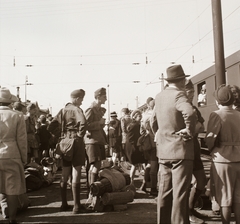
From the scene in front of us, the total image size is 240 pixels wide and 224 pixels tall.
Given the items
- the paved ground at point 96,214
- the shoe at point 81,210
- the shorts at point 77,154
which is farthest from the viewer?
the shorts at point 77,154

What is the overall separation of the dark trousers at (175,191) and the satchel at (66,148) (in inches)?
74.8

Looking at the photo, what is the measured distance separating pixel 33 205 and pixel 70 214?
43.8 inches

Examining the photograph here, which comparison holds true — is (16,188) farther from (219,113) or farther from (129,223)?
(219,113)

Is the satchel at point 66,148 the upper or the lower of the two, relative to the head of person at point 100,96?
lower

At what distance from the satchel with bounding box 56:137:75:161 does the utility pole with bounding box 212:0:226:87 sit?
12.5ft

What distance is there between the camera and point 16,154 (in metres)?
4.64

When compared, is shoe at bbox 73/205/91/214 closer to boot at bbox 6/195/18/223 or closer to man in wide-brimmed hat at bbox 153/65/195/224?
boot at bbox 6/195/18/223

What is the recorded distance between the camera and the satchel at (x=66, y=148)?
5.37m

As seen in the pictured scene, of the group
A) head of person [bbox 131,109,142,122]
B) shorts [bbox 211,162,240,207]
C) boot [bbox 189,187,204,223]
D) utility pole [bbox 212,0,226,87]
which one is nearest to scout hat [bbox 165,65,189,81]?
shorts [bbox 211,162,240,207]

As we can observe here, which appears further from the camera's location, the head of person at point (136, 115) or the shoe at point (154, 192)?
the head of person at point (136, 115)

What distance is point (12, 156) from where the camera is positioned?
4.60 meters

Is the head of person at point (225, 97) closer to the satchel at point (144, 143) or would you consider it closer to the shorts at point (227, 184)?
the shorts at point (227, 184)

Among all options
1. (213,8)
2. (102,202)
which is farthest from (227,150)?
(213,8)

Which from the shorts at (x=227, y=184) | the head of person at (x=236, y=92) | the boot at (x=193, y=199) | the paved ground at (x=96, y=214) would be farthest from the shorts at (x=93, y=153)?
the head of person at (x=236, y=92)
